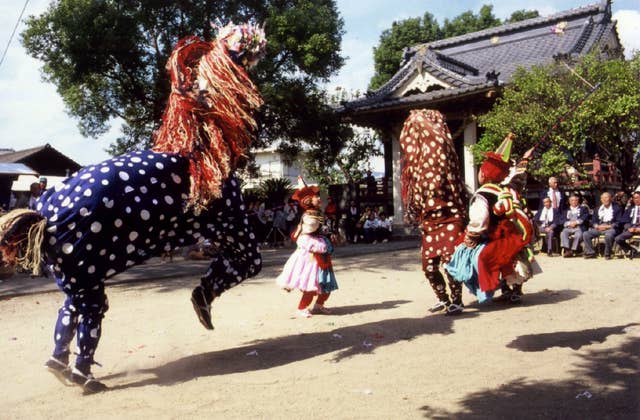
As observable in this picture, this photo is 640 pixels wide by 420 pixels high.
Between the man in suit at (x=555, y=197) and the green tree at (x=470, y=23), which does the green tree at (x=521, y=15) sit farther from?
the man in suit at (x=555, y=197)

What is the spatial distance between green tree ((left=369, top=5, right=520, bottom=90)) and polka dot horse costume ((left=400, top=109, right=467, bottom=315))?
22476 millimetres

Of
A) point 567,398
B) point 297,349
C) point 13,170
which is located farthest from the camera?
point 13,170

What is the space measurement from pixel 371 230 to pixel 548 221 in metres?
6.20

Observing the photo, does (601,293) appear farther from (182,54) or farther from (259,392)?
(182,54)

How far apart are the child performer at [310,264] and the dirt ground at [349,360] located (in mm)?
263

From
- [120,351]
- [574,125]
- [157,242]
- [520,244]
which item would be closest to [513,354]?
[520,244]

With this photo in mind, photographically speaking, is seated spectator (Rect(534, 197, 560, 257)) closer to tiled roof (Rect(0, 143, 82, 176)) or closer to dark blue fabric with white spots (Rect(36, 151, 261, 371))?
dark blue fabric with white spots (Rect(36, 151, 261, 371))

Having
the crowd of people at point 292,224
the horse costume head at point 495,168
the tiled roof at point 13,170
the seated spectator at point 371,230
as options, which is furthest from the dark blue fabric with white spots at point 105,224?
the tiled roof at point 13,170

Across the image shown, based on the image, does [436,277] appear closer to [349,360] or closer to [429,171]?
[429,171]

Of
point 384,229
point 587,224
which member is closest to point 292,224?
point 384,229

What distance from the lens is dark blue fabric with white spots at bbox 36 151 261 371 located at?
3.54 meters

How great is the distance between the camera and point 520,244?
5.04 metres

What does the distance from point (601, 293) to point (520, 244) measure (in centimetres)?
275

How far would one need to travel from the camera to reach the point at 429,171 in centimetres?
581
